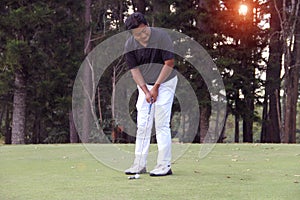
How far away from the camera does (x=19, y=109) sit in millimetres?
19250

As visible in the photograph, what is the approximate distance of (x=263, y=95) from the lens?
19562 mm

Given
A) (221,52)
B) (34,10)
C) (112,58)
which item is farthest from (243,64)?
(34,10)

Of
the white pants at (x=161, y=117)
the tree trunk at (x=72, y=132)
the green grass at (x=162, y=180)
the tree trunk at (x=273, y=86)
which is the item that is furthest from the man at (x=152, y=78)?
the tree trunk at (x=72, y=132)

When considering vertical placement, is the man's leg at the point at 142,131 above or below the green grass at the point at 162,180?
above

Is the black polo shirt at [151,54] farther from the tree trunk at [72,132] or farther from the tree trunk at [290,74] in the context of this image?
the tree trunk at [72,132]

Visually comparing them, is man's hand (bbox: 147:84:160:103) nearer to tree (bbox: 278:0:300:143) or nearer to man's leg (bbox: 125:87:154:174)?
man's leg (bbox: 125:87:154:174)

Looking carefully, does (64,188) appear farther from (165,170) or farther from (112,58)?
(112,58)

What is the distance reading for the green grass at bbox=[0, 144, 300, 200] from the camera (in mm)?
4102

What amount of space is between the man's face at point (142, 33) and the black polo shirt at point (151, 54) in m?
0.05

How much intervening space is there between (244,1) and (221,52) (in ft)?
6.39

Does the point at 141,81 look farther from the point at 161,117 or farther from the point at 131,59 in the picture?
the point at 161,117

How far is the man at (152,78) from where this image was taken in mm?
5234

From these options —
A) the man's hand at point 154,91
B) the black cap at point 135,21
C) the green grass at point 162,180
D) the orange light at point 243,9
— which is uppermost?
the orange light at point 243,9

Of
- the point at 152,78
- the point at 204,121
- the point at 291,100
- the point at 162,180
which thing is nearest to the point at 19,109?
the point at 204,121
